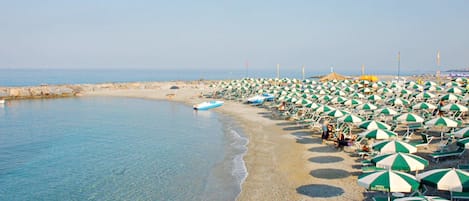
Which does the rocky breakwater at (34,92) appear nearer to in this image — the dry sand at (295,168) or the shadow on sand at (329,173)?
the dry sand at (295,168)

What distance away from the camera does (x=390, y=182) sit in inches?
336

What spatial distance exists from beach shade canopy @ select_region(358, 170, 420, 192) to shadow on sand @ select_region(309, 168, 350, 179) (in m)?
3.83

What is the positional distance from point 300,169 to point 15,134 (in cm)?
2026

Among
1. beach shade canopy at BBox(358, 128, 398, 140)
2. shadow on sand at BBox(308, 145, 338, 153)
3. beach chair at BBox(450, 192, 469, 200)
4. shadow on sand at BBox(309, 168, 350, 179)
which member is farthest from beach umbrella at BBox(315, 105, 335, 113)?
beach chair at BBox(450, 192, 469, 200)

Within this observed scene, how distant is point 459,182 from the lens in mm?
8172

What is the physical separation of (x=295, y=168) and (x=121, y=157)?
859 cm

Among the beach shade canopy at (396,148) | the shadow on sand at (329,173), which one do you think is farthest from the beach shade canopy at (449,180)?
the shadow on sand at (329,173)

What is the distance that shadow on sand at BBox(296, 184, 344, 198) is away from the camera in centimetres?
1114

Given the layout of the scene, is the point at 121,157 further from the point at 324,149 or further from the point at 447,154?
the point at 447,154

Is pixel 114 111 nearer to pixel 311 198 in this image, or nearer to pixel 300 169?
pixel 300 169

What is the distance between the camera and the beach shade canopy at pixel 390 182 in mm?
8453

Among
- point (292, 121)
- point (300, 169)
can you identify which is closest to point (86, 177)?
point (300, 169)

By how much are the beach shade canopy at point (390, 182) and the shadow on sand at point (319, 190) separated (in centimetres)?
235

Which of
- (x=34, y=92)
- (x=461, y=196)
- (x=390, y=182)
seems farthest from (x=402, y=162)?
(x=34, y=92)
